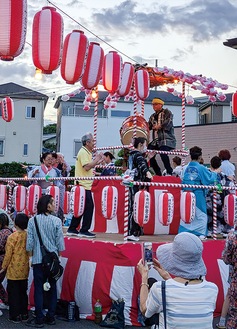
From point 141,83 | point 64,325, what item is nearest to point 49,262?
point 64,325

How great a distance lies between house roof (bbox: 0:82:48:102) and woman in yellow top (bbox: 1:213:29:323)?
29.2 meters

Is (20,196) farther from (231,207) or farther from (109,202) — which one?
(231,207)

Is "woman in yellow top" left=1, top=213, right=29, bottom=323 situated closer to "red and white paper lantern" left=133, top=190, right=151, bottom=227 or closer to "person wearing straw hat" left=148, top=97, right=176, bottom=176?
"red and white paper lantern" left=133, top=190, right=151, bottom=227

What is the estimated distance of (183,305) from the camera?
297 cm

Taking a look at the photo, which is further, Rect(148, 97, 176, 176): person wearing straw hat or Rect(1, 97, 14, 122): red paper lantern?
Rect(1, 97, 14, 122): red paper lantern

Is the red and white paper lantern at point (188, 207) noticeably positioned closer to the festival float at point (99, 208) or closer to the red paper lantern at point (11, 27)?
the festival float at point (99, 208)

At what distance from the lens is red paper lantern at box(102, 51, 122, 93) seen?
9.03m

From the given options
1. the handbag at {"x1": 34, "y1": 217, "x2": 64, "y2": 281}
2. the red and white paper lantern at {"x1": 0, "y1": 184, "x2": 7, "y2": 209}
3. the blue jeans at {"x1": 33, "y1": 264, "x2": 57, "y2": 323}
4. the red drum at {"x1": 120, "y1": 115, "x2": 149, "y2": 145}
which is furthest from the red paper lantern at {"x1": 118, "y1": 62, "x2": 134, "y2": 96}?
the blue jeans at {"x1": 33, "y1": 264, "x2": 57, "y2": 323}

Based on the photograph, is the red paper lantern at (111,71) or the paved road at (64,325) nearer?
the paved road at (64,325)

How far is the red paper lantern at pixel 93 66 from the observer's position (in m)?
8.18

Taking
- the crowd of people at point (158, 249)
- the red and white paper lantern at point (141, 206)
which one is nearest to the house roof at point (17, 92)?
the crowd of people at point (158, 249)

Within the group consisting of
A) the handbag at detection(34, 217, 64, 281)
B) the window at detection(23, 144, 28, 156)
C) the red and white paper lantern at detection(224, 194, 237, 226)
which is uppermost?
the window at detection(23, 144, 28, 156)

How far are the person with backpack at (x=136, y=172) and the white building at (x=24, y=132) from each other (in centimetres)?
2825

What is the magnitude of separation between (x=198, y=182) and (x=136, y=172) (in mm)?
1126
